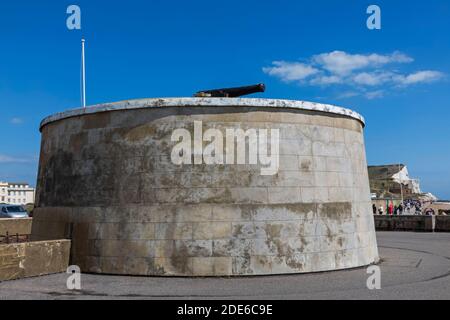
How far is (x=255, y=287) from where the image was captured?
9.61m

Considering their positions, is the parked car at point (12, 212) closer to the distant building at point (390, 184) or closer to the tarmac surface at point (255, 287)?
the tarmac surface at point (255, 287)

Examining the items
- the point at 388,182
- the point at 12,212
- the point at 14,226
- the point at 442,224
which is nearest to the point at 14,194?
the point at 388,182

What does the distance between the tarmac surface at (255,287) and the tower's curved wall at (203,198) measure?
0.51 meters

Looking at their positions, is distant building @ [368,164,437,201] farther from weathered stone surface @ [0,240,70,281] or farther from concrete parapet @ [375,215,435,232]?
weathered stone surface @ [0,240,70,281]

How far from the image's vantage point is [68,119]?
43.1ft

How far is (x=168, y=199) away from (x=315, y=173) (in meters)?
3.86

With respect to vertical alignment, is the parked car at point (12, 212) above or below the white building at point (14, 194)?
below

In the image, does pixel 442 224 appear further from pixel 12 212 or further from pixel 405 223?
pixel 12 212

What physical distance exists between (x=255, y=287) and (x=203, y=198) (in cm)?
263

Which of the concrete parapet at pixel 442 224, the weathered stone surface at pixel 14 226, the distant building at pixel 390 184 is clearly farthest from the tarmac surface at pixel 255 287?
the distant building at pixel 390 184

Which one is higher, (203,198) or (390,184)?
(390,184)

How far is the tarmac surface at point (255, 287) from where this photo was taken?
8.72 meters

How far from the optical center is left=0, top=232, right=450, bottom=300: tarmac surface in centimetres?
872
